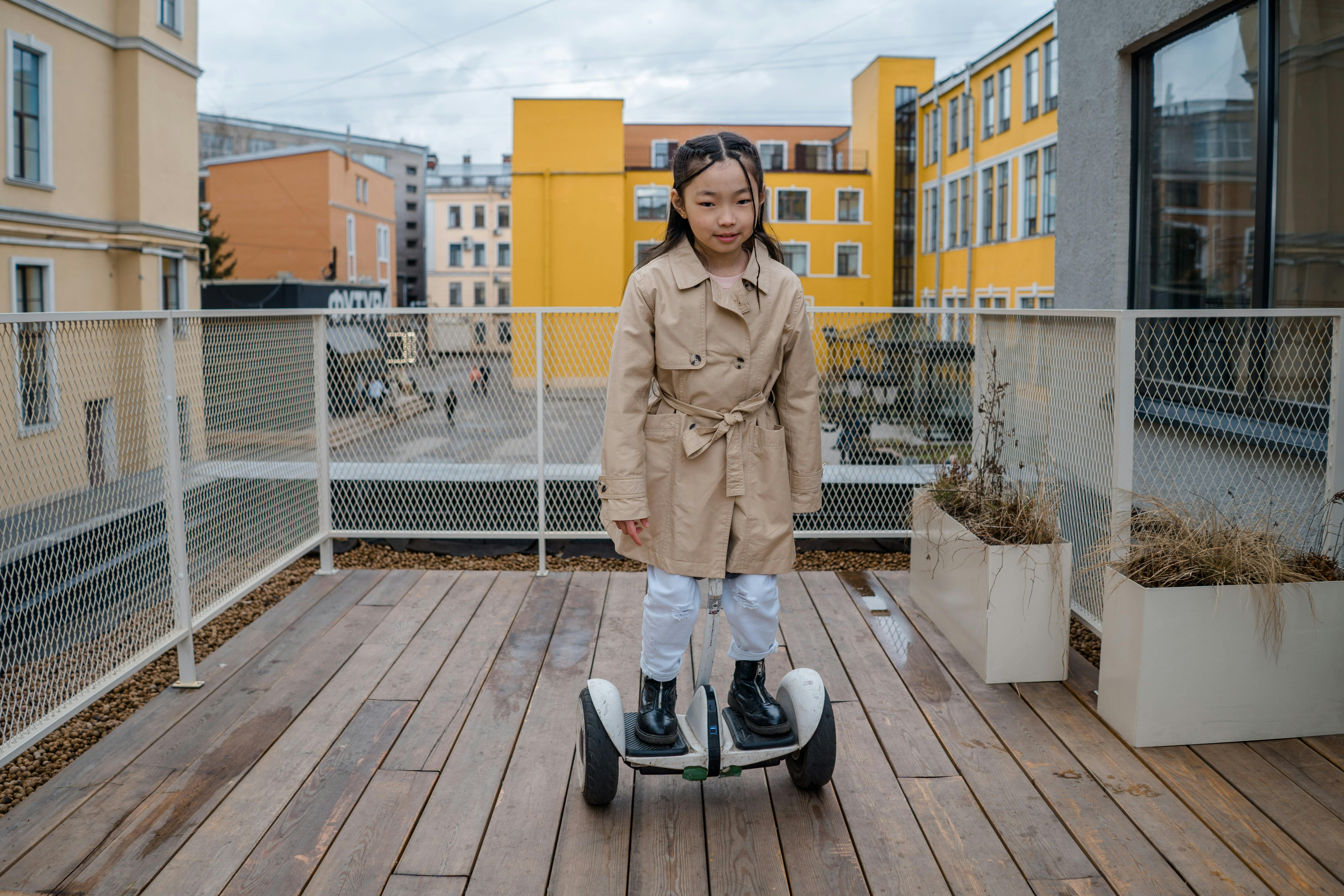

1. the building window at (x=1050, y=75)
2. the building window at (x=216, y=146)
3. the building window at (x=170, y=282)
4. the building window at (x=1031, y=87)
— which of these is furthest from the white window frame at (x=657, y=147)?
the building window at (x=170, y=282)

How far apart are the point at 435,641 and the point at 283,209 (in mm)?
40063

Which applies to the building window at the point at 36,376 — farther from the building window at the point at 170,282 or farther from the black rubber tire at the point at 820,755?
the building window at the point at 170,282

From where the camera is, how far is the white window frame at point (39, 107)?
13305 millimetres

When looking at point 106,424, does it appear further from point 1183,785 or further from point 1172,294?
point 1172,294

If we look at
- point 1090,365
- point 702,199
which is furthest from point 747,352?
point 1090,365

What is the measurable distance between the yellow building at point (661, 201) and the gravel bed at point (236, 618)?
58.0 feet

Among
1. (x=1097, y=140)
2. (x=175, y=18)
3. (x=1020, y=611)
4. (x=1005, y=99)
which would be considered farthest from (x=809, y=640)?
(x=1005, y=99)

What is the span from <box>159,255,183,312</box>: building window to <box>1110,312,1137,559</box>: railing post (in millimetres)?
16767

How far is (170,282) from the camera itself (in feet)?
58.6

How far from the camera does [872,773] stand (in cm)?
287

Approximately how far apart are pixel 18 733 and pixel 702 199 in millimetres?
2328

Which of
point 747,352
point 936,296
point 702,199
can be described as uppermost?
point 936,296

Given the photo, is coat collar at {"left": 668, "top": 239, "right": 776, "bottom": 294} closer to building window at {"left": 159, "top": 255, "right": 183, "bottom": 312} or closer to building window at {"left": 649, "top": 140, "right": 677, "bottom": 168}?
building window at {"left": 159, "top": 255, "right": 183, "bottom": 312}

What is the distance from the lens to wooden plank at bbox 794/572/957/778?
116 inches
